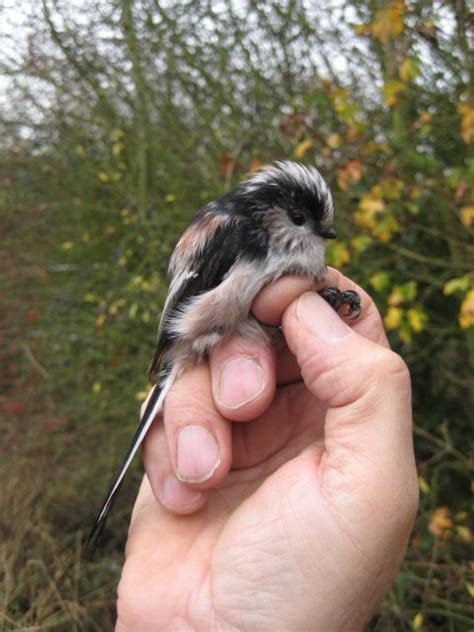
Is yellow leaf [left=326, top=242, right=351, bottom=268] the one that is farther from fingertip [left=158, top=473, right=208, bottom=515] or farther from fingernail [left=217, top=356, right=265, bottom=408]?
fingertip [left=158, top=473, right=208, bottom=515]

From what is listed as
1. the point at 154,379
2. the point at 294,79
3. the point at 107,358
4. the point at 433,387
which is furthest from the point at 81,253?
the point at 154,379

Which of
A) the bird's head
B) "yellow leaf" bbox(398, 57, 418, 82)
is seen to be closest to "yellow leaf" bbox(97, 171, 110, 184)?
"yellow leaf" bbox(398, 57, 418, 82)

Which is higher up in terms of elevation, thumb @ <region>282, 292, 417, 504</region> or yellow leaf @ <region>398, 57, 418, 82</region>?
yellow leaf @ <region>398, 57, 418, 82</region>

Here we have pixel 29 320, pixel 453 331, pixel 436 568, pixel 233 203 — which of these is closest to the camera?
pixel 233 203

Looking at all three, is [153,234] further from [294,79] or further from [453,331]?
[453,331]

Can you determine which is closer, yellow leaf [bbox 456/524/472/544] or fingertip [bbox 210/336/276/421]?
fingertip [bbox 210/336/276/421]

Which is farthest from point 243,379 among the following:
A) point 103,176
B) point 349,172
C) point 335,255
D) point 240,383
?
point 103,176

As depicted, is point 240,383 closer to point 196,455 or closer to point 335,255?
point 196,455
